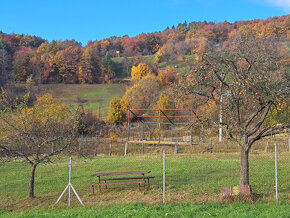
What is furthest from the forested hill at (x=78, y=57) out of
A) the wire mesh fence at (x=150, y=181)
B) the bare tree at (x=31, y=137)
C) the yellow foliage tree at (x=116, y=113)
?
the wire mesh fence at (x=150, y=181)

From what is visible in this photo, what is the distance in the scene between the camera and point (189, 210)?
27.9 feet

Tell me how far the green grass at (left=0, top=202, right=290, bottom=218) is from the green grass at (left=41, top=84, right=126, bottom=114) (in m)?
58.3

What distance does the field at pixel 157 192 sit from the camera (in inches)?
343

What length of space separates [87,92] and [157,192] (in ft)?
232

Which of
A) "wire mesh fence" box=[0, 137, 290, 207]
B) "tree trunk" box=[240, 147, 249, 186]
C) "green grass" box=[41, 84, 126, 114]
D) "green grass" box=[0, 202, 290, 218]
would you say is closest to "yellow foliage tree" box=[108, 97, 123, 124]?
"green grass" box=[41, 84, 126, 114]

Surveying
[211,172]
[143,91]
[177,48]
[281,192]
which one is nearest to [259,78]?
[281,192]

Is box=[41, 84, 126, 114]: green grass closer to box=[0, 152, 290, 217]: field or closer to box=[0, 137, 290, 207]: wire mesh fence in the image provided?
box=[0, 137, 290, 207]: wire mesh fence

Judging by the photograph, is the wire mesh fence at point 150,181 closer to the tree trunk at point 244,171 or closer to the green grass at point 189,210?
the tree trunk at point 244,171

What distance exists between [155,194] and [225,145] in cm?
1718

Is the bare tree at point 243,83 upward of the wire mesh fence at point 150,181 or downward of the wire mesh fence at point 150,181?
upward

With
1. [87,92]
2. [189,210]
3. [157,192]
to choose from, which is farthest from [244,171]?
[87,92]

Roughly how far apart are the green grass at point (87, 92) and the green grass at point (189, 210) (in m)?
58.3

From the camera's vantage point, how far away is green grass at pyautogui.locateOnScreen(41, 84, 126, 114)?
237 feet

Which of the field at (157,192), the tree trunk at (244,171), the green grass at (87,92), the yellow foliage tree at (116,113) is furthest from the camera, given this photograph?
the green grass at (87,92)
